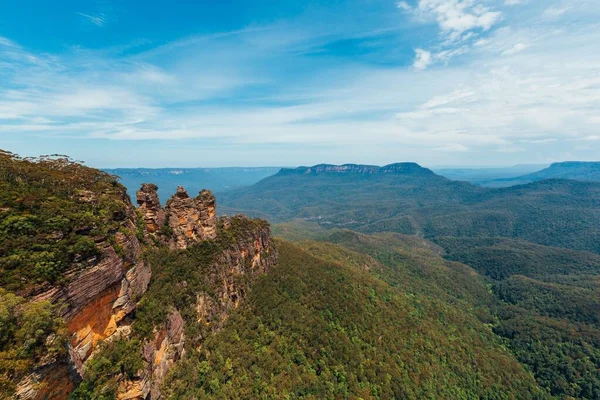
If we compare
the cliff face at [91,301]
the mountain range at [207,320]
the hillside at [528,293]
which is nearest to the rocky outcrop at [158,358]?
the mountain range at [207,320]

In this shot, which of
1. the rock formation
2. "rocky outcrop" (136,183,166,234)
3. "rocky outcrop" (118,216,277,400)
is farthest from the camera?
"rocky outcrop" (136,183,166,234)

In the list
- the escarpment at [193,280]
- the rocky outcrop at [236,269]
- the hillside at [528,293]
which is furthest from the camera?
the hillside at [528,293]

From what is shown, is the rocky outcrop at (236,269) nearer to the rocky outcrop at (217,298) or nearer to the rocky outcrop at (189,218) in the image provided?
the rocky outcrop at (217,298)

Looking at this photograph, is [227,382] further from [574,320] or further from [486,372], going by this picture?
[574,320]

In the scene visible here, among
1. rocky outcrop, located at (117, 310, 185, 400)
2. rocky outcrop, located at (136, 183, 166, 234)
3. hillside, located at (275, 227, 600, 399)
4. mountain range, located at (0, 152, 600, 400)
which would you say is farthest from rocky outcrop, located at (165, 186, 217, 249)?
hillside, located at (275, 227, 600, 399)

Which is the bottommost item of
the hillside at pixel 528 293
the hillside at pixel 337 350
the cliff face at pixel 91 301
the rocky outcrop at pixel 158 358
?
the hillside at pixel 528 293

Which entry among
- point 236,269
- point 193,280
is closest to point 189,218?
point 193,280

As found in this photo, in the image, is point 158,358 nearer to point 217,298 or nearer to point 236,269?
point 217,298

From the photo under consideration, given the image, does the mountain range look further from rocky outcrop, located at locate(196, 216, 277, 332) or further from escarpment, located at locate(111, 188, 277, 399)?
rocky outcrop, located at locate(196, 216, 277, 332)
